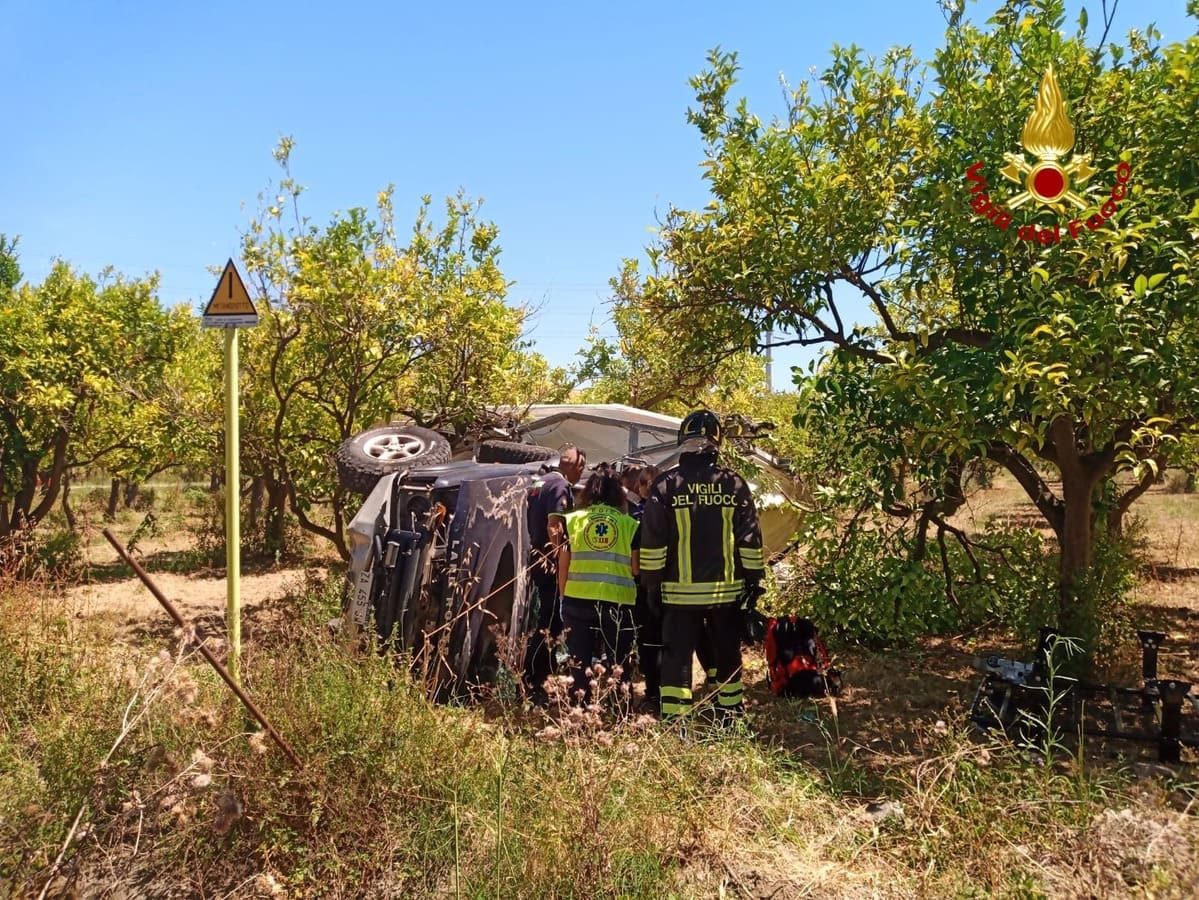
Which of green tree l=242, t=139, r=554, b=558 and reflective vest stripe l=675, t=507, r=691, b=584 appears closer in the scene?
reflective vest stripe l=675, t=507, r=691, b=584

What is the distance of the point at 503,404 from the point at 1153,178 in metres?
6.15

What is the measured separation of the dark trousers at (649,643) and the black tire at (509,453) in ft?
8.55

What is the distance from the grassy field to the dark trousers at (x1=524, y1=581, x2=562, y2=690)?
1.51 m

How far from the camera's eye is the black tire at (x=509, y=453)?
8.19 m

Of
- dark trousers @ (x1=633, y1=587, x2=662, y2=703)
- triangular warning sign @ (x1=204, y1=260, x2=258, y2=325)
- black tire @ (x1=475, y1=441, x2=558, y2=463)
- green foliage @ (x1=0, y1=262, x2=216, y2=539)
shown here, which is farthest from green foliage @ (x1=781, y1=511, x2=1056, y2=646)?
green foliage @ (x1=0, y1=262, x2=216, y2=539)

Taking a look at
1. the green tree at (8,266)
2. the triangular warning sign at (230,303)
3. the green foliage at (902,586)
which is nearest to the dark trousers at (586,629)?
the green foliage at (902,586)

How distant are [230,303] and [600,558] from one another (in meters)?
2.51

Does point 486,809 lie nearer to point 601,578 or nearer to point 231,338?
point 601,578

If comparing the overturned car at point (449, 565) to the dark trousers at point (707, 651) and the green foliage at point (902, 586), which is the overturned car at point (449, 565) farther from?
the dark trousers at point (707, 651)

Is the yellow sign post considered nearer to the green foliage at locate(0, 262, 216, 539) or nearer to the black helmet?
the black helmet

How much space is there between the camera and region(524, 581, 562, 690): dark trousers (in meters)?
5.74

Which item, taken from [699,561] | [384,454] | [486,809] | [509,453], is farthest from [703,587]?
[509,453]

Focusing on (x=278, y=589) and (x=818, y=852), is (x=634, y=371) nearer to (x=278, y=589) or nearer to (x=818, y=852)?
(x=278, y=589)

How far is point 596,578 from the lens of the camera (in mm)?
5242
